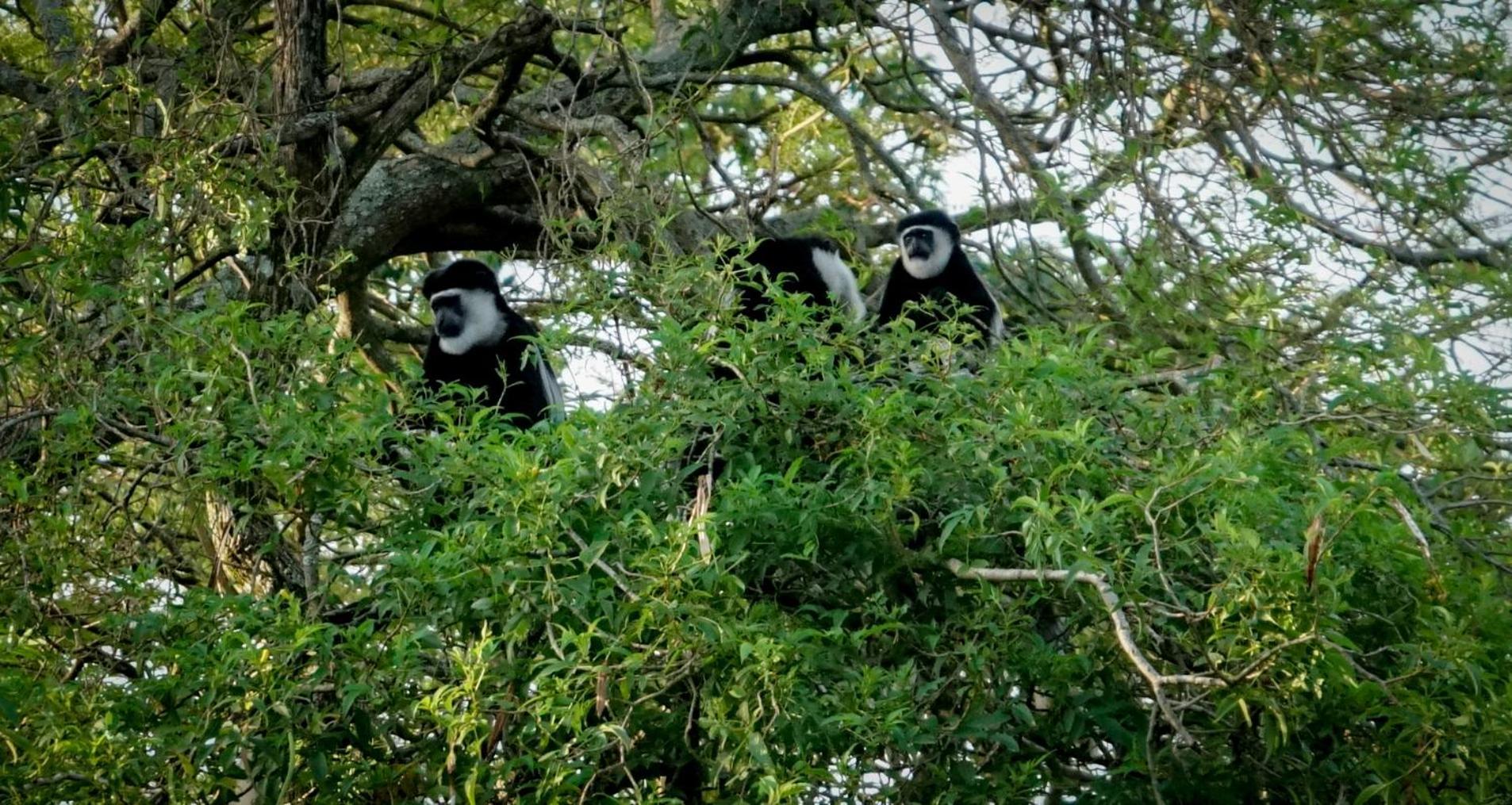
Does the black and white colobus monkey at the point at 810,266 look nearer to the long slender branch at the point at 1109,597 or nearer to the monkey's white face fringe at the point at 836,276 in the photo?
the monkey's white face fringe at the point at 836,276

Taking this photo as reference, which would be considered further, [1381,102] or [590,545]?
[1381,102]

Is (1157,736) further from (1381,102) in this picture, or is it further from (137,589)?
(1381,102)

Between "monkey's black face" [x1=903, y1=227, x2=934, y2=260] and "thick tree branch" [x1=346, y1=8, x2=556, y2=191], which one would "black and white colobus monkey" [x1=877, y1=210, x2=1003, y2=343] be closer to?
"monkey's black face" [x1=903, y1=227, x2=934, y2=260]

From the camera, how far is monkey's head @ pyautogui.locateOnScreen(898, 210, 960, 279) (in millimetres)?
5934

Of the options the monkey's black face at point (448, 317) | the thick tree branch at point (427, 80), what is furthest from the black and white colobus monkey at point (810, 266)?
the thick tree branch at point (427, 80)

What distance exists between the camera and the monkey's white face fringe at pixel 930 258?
5977 mm

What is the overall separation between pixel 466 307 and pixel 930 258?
1744 millimetres

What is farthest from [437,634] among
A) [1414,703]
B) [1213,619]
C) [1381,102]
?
[1381,102]

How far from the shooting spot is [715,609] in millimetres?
2693

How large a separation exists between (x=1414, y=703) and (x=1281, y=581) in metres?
0.44

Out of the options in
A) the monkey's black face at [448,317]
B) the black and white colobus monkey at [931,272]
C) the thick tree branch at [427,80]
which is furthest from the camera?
the black and white colobus monkey at [931,272]

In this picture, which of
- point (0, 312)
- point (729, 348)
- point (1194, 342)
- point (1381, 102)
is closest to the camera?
point (729, 348)

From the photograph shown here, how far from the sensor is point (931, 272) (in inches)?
243

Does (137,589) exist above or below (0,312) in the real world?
below
